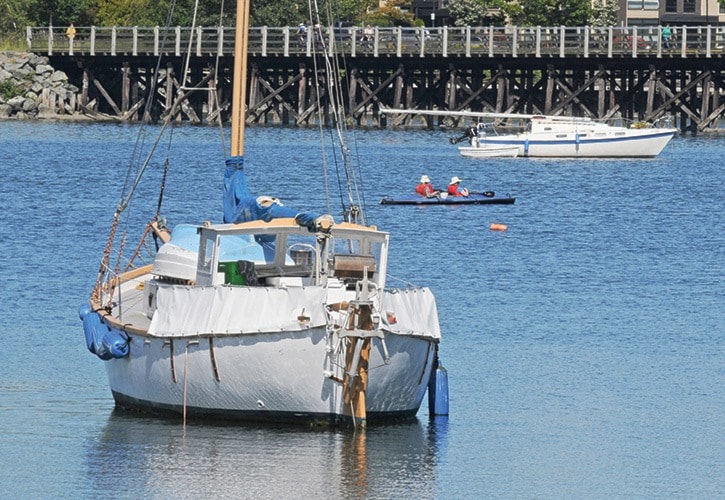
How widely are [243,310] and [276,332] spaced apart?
42cm

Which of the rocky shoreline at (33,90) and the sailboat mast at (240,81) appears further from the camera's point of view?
the rocky shoreline at (33,90)

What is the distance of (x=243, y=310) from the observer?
17844 mm

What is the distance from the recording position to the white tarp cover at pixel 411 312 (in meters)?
18.0

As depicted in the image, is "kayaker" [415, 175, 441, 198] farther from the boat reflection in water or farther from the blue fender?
the boat reflection in water

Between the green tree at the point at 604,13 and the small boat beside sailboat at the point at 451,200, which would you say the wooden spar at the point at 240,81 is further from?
the green tree at the point at 604,13

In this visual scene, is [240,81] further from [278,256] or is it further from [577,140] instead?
[577,140]

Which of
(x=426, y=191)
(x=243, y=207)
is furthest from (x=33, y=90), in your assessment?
(x=243, y=207)

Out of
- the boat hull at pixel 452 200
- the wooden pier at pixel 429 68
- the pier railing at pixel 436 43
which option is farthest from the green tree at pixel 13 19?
the boat hull at pixel 452 200

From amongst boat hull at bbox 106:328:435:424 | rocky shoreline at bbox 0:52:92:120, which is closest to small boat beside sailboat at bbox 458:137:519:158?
rocky shoreline at bbox 0:52:92:120

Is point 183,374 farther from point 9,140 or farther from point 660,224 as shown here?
point 9,140

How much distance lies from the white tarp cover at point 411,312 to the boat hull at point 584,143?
47.4 m

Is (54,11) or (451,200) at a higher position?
(54,11)

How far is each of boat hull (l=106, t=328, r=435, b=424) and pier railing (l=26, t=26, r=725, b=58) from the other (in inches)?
2153

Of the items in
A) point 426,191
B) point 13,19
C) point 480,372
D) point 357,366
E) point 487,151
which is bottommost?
point 480,372
